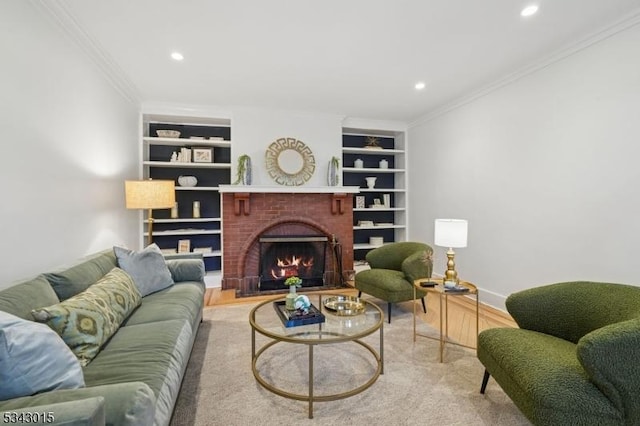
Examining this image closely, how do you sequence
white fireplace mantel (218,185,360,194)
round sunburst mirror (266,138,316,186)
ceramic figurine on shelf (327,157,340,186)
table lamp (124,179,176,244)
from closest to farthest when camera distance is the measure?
table lamp (124,179,176,244) < white fireplace mantel (218,185,360,194) < round sunburst mirror (266,138,316,186) < ceramic figurine on shelf (327,157,340,186)

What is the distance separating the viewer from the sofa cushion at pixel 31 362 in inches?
39.8

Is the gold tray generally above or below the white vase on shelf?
below

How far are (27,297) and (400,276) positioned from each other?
288 cm

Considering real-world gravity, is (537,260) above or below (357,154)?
below

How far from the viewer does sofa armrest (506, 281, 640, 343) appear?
62.4 inches

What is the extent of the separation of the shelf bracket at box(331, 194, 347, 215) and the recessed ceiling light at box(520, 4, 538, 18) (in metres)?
2.97

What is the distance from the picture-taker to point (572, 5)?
7.10 feet

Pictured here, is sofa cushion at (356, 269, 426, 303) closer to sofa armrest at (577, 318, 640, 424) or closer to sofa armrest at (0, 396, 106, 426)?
sofa armrest at (577, 318, 640, 424)

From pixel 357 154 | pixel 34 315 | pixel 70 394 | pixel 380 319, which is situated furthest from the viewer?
pixel 357 154

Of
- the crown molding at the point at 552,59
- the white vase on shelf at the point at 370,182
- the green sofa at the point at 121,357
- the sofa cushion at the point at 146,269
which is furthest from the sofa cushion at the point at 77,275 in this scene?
the crown molding at the point at 552,59

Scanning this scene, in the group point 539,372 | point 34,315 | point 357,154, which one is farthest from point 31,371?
point 357,154

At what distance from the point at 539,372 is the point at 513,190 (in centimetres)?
240

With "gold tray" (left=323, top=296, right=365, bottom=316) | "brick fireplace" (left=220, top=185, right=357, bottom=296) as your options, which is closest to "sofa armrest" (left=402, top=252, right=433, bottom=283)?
"gold tray" (left=323, top=296, right=365, bottom=316)

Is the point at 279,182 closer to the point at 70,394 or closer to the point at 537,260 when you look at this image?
the point at 537,260
